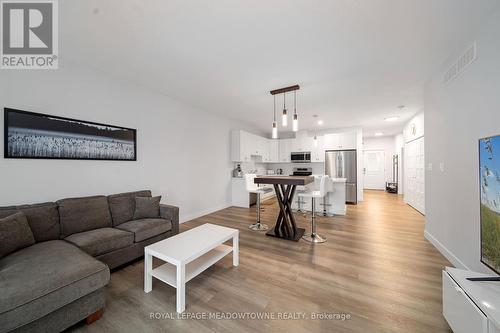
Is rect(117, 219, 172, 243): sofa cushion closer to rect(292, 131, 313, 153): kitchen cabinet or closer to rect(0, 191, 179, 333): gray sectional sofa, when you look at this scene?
rect(0, 191, 179, 333): gray sectional sofa

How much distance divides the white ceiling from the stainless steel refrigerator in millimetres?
2857

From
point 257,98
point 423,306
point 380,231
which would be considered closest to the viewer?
point 423,306

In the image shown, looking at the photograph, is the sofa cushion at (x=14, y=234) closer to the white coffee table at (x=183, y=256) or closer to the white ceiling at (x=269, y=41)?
the white coffee table at (x=183, y=256)

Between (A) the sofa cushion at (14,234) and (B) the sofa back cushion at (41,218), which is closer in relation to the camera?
(A) the sofa cushion at (14,234)

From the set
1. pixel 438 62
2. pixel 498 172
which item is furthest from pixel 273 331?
pixel 438 62

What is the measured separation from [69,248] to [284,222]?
2.76 meters

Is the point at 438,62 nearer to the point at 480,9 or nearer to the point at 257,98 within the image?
the point at 480,9

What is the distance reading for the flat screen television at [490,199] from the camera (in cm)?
147

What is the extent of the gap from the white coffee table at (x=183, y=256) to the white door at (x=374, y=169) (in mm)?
8911

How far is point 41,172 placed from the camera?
2.22 metres

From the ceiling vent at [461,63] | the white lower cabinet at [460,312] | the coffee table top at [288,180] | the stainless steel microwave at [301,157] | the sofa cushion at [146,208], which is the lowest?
the white lower cabinet at [460,312]

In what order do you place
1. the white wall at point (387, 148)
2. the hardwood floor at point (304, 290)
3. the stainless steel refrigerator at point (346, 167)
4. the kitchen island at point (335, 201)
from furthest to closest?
1. the white wall at point (387, 148)
2. the stainless steel refrigerator at point (346, 167)
3. the kitchen island at point (335, 201)
4. the hardwood floor at point (304, 290)

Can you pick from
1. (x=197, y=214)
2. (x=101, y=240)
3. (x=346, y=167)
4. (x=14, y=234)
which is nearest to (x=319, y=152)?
(x=346, y=167)

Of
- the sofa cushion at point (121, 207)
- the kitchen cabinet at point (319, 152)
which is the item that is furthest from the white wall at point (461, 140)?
the sofa cushion at point (121, 207)
